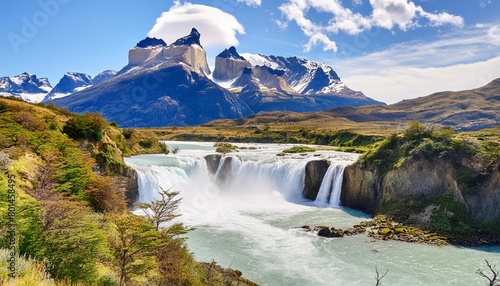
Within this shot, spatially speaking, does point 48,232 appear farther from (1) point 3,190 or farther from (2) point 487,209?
(2) point 487,209

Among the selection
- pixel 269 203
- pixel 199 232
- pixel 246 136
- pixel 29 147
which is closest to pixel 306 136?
pixel 246 136

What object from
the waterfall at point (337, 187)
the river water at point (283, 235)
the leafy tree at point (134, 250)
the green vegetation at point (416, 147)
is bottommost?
the river water at point (283, 235)

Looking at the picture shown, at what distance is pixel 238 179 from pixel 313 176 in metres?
10.5

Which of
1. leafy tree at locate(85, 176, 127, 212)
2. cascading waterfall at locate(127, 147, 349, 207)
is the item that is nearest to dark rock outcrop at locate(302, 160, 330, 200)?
cascading waterfall at locate(127, 147, 349, 207)

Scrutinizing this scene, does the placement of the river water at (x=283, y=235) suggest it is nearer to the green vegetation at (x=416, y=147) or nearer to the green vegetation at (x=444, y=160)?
the green vegetation at (x=444, y=160)

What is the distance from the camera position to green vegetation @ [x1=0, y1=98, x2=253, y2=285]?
9.01 meters

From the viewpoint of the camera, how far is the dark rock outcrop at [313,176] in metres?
39.8

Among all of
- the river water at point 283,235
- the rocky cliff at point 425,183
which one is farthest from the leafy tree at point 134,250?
the rocky cliff at point 425,183

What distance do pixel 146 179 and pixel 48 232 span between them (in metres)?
28.0

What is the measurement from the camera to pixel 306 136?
97.5 m

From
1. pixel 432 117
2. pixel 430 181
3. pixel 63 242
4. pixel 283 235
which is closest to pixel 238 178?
pixel 283 235

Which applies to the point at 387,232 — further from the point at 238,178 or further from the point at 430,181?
the point at 238,178

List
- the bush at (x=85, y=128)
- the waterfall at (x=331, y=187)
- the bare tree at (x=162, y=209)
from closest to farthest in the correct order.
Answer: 1. the bare tree at (x=162, y=209)
2. the bush at (x=85, y=128)
3. the waterfall at (x=331, y=187)

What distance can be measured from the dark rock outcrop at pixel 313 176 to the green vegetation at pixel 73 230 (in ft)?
76.8
